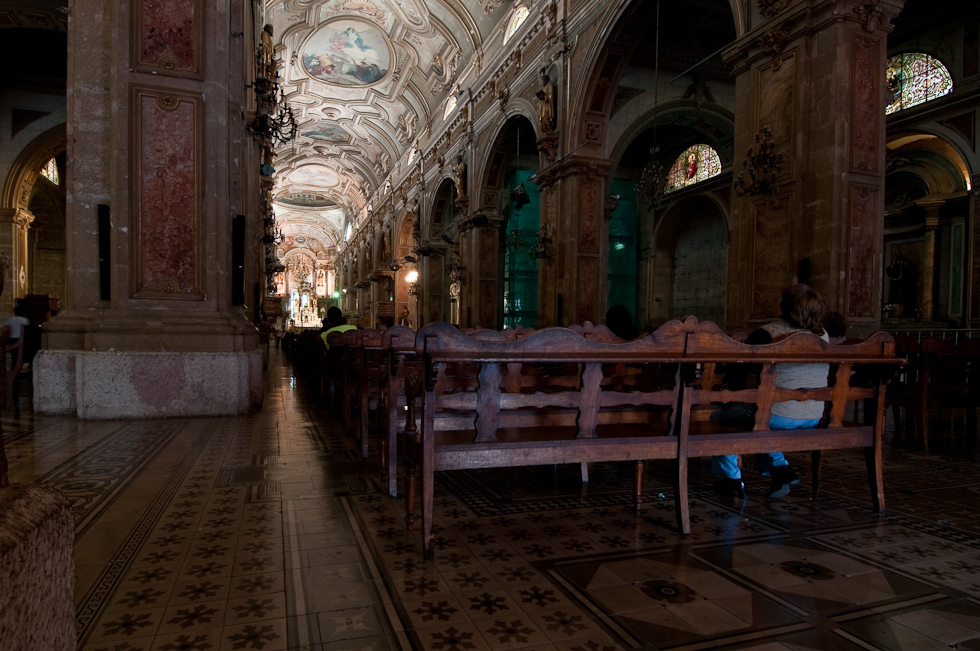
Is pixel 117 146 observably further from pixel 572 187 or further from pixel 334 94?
pixel 334 94

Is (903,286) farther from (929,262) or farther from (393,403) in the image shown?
(393,403)

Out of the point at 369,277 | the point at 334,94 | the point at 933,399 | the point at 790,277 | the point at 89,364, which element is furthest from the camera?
the point at 369,277

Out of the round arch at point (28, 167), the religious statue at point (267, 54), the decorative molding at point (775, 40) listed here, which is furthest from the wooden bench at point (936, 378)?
the round arch at point (28, 167)

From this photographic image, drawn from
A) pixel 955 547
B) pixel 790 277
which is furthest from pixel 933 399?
pixel 955 547

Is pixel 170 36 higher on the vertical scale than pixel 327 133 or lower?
lower

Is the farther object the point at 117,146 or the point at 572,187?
the point at 572,187

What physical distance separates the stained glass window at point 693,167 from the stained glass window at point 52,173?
18797mm

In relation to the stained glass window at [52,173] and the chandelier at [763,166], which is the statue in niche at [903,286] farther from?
the stained glass window at [52,173]

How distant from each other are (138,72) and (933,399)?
29.7ft

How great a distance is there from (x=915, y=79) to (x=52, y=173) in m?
23.3

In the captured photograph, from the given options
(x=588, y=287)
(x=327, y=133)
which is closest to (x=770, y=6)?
(x=588, y=287)

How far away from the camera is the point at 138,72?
20.8 feet

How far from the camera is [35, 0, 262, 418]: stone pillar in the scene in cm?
616

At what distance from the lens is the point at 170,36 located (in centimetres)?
647
